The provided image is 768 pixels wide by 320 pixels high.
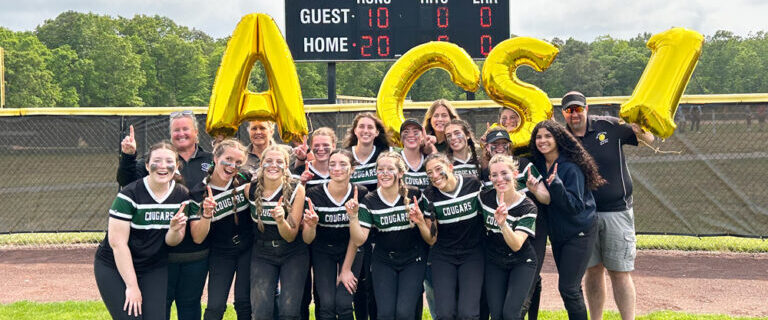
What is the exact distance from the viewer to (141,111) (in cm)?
809

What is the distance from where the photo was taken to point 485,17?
404 inches

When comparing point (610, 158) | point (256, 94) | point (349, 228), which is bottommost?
point (349, 228)

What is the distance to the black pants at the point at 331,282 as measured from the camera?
14.6ft

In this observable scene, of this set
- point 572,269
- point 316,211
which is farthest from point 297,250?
point 572,269

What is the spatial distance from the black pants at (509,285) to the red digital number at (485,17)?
6466mm

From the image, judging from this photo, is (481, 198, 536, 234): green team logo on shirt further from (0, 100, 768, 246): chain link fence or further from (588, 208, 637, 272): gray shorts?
(0, 100, 768, 246): chain link fence

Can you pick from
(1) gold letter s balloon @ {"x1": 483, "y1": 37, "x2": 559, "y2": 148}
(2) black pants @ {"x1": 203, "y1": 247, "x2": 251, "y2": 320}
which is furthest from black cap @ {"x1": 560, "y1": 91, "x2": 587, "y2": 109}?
(2) black pants @ {"x1": 203, "y1": 247, "x2": 251, "y2": 320}

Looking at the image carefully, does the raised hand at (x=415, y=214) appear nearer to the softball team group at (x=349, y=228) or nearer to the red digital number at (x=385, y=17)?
the softball team group at (x=349, y=228)

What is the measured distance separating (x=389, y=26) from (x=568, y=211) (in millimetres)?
6424

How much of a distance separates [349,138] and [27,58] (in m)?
42.4

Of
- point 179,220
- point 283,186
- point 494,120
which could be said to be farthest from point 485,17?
point 179,220

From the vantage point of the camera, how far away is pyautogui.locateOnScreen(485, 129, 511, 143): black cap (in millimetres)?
4598

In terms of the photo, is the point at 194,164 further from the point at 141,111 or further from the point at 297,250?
the point at 141,111

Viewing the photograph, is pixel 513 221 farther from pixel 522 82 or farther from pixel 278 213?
pixel 278 213
